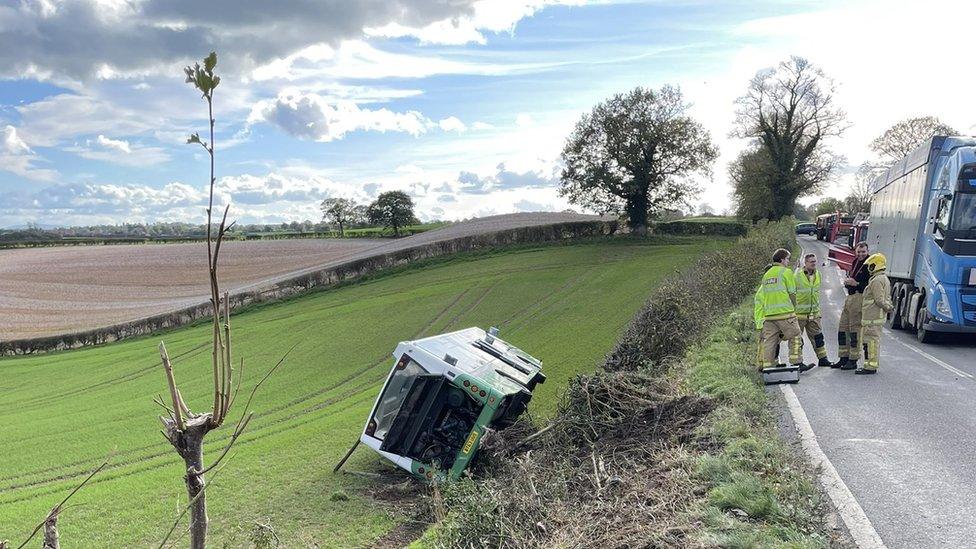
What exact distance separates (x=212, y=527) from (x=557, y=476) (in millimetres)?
6343

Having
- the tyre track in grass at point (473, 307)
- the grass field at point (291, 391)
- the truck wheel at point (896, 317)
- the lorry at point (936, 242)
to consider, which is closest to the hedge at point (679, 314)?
the grass field at point (291, 391)

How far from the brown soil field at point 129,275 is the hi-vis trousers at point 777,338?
105 ft

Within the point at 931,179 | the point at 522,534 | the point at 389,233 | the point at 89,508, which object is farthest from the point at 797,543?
the point at 389,233

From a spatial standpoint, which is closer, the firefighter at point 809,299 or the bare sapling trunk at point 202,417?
the bare sapling trunk at point 202,417

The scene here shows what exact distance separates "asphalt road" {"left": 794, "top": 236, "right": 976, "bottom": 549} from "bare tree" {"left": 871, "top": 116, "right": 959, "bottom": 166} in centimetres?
5397

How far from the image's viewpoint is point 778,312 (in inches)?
384

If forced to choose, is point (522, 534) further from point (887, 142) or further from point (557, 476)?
point (887, 142)

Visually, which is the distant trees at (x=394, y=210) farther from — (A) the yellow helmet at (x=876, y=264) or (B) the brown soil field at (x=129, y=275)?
(A) the yellow helmet at (x=876, y=264)

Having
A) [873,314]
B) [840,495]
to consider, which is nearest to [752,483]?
[840,495]

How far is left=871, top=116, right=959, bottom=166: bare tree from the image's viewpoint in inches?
2170

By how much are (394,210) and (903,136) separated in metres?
56.1

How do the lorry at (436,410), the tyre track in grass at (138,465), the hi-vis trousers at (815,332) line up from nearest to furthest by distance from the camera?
the lorry at (436,410) < the hi-vis trousers at (815,332) < the tyre track in grass at (138,465)

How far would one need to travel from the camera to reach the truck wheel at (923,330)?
1324cm

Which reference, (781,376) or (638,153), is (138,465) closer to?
(781,376)
